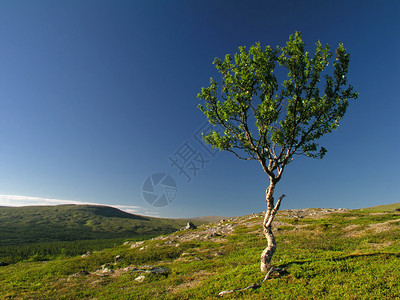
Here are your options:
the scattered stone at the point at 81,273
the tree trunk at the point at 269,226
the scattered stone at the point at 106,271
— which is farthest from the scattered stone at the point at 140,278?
the tree trunk at the point at 269,226

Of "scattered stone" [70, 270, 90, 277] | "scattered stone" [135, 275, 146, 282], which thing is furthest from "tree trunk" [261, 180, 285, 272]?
"scattered stone" [70, 270, 90, 277]

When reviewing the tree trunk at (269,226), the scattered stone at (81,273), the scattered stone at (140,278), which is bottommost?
the scattered stone at (81,273)

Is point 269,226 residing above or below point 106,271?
above

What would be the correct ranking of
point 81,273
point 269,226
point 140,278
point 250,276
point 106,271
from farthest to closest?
1. point 106,271
2. point 81,273
3. point 140,278
4. point 269,226
5. point 250,276

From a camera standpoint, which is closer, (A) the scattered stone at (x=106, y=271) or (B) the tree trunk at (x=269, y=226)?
(B) the tree trunk at (x=269, y=226)

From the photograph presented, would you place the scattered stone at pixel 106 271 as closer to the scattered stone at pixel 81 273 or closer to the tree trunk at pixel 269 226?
the scattered stone at pixel 81 273

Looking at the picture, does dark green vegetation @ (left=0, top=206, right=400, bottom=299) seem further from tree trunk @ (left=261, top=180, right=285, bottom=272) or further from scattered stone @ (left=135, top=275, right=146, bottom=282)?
tree trunk @ (left=261, top=180, right=285, bottom=272)

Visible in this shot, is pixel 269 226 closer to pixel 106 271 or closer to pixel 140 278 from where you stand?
pixel 140 278

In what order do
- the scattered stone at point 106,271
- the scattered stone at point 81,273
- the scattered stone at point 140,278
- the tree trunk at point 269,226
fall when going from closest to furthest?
the tree trunk at point 269,226 → the scattered stone at point 140,278 → the scattered stone at point 81,273 → the scattered stone at point 106,271

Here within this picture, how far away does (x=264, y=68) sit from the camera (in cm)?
1766

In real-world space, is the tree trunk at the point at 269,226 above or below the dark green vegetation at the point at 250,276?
above

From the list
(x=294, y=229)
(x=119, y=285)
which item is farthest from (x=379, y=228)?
(x=119, y=285)

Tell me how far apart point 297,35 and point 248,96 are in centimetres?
619

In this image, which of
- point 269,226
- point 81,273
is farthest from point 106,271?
point 269,226
